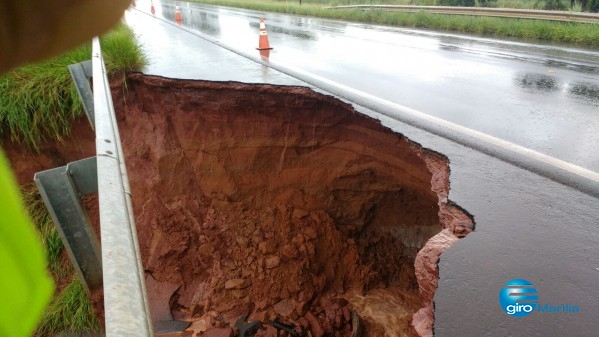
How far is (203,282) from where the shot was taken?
512 centimetres

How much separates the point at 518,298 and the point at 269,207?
3524mm

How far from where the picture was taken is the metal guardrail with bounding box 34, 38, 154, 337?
847 millimetres

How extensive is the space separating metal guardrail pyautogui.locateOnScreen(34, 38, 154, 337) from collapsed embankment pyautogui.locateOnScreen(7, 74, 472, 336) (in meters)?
2.97

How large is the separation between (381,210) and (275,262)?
1.48m

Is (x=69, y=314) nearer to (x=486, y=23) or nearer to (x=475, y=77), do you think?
(x=475, y=77)

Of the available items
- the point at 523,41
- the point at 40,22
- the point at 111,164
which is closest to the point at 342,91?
the point at 111,164

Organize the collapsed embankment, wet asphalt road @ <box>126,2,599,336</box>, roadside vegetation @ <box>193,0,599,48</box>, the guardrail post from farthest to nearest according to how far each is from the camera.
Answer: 1. roadside vegetation @ <box>193,0,599,48</box>
2. the collapsed embankment
3. wet asphalt road @ <box>126,2,599,336</box>
4. the guardrail post

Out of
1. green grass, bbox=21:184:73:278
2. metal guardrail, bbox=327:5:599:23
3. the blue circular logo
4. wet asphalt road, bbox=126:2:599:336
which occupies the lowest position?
green grass, bbox=21:184:73:278

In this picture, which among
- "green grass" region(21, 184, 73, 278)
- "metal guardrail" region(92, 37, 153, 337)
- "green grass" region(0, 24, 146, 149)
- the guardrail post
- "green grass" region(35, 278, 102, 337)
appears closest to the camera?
"metal guardrail" region(92, 37, 153, 337)

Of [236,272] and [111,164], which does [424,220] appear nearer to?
[236,272]

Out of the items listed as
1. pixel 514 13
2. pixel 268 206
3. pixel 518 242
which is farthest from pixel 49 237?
pixel 514 13

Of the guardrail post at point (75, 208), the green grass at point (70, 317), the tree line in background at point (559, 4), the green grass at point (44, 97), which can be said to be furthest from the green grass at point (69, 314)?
the tree line in background at point (559, 4)

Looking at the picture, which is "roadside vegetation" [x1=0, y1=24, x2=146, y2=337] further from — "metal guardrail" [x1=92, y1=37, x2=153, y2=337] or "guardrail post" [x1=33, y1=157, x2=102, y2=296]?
"metal guardrail" [x1=92, y1=37, x2=153, y2=337]

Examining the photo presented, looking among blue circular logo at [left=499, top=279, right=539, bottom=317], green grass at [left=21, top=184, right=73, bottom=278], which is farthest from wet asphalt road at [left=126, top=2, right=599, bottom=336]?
green grass at [left=21, top=184, right=73, bottom=278]
